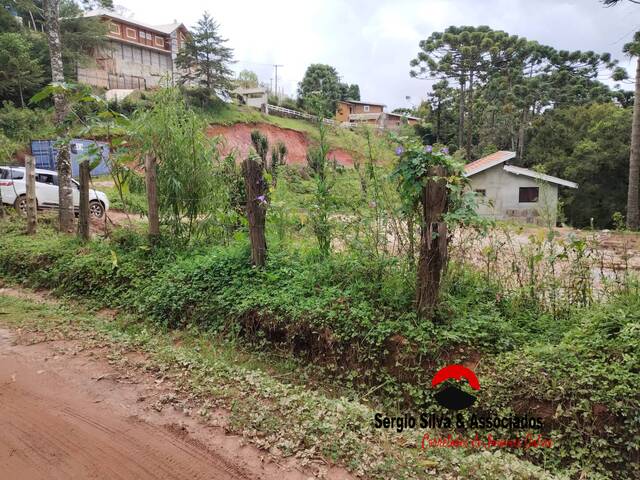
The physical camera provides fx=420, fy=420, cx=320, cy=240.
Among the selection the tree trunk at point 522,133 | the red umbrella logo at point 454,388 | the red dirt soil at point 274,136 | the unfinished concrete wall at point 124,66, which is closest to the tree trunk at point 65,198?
the red umbrella logo at point 454,388

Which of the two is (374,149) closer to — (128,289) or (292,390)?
Result: (292,390)

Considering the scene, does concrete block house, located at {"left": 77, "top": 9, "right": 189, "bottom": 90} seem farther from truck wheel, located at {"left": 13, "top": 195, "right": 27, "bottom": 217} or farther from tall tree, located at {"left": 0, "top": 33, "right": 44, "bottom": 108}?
truck wheel, located at {"left": 13, "top": 195, "right": 27, "bottom": 217}

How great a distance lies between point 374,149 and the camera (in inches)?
187

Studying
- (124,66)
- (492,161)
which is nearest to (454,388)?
(492,161)

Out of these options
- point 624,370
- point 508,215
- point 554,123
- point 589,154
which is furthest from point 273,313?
point 554,123

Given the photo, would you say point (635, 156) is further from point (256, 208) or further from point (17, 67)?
point (17, 67)

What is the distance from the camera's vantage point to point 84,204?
700 cm

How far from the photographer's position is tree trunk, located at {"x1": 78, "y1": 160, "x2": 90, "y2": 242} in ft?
22.6

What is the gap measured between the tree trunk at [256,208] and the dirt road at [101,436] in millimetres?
2034

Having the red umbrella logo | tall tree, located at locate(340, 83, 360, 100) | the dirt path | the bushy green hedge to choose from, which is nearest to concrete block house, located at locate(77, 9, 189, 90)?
tall tree, located at locate(340, 83, 360, 100)

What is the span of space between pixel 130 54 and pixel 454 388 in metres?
41.6

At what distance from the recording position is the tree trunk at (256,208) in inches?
203

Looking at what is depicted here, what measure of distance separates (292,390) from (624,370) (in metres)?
2.44

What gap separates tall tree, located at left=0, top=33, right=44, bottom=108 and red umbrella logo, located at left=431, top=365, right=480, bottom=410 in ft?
85.8
